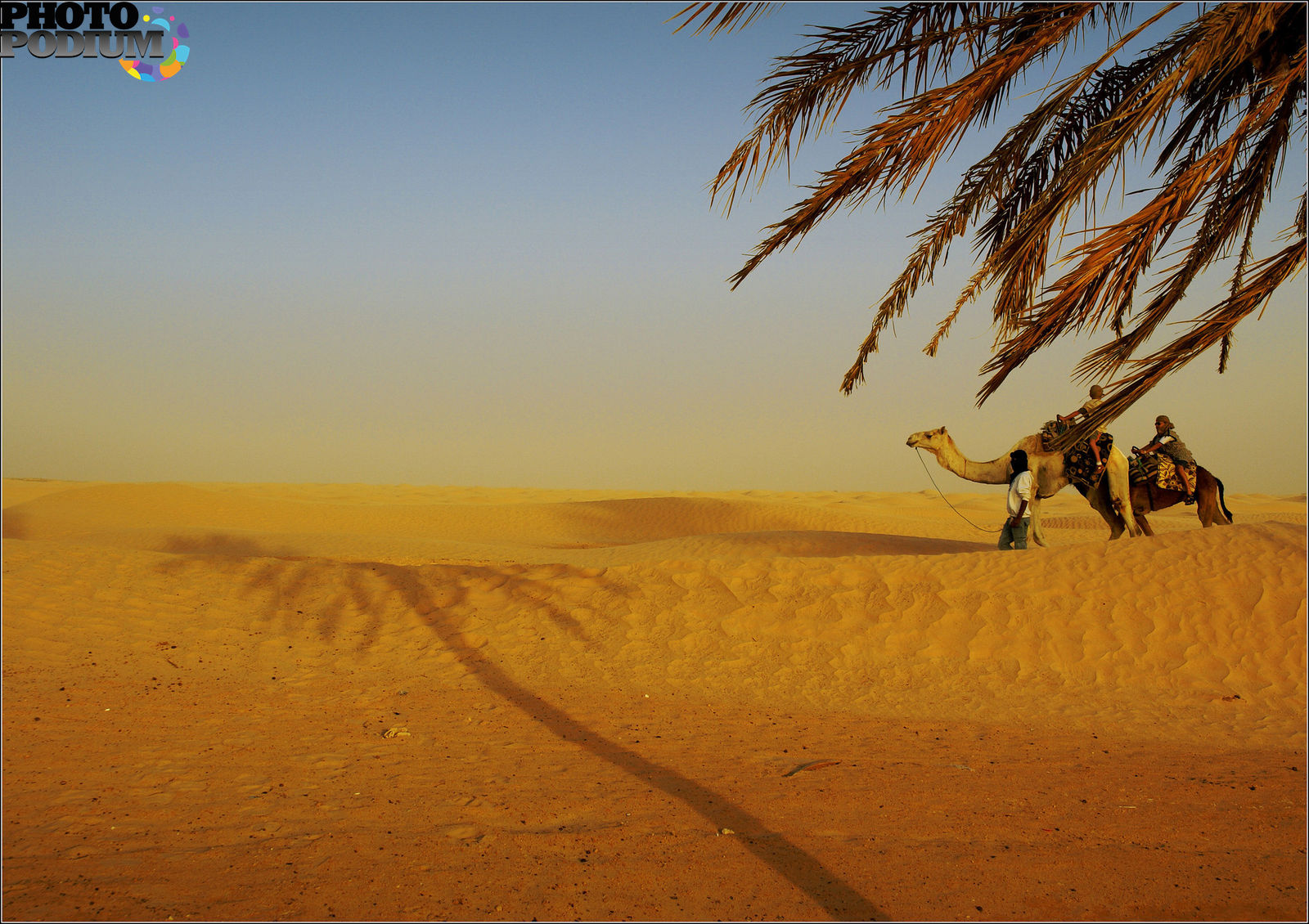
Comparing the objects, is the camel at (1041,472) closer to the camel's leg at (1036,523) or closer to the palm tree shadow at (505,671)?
the camel's leg at (1036,523)

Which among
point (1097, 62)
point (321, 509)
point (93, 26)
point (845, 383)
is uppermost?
point (93, 26)

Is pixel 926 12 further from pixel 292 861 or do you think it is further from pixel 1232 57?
pixel 292 861

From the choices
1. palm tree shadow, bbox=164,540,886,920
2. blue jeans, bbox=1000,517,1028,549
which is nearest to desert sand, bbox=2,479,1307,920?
palm tree shadow, bbox=164,540,886,920

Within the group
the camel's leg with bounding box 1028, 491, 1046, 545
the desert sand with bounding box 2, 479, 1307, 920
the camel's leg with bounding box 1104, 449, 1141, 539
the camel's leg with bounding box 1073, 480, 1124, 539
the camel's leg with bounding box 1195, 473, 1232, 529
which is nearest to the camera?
the desert sand with bounding box 2, 479, 1307, 920

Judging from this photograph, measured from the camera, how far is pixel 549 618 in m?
10.4

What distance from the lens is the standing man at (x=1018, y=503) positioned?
12.1m

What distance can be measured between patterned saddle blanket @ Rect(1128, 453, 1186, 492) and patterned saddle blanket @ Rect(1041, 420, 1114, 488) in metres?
0.51

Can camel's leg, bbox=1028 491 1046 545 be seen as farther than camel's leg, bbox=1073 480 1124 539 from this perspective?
Yes

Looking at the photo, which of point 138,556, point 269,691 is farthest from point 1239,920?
point 138,556

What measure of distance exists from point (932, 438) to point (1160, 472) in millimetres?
3276

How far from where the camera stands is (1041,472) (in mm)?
12672

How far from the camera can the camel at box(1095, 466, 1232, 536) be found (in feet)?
39.6

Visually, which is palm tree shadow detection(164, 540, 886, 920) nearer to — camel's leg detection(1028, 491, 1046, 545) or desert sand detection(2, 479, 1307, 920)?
desert sand detection(2, 479, 1307, 920)

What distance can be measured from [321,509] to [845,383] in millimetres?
25153
